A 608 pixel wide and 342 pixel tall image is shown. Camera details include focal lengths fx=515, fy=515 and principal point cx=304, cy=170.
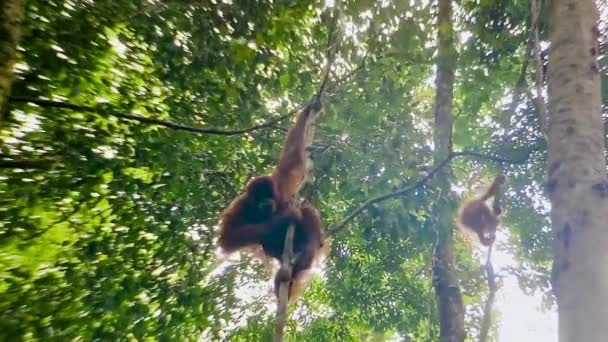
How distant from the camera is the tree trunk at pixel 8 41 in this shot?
1.51 metres

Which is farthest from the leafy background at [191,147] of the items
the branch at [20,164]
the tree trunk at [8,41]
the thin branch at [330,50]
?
the tree trunk at [8,41]

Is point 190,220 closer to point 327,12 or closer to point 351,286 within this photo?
point 327,12

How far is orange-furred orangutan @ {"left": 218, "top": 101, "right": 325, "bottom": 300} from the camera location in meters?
3.69

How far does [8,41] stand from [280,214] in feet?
9.03

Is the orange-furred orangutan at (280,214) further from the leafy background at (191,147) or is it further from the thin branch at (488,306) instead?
the thin branch at (488,306)

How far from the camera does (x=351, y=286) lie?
5.62 m

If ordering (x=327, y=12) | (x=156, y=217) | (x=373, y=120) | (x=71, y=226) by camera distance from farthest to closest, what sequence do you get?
1. (x=373, y=120)
2. (x=156, y=217)
3. (x=327, y=12)
4. (x=71, y=226)

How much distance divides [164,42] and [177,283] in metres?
1.52

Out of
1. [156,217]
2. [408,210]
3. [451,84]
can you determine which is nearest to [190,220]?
[156,217]

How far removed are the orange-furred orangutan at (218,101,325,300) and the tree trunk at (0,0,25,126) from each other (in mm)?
2178

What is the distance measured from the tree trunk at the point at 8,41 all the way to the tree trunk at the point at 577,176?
1829 millimetres

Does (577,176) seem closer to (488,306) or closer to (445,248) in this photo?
(488,306)

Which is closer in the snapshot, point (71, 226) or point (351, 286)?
point (71, 226)

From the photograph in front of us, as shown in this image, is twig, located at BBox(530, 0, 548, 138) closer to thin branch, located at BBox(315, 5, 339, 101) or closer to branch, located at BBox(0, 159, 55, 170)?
thin branch, located at BBox(315, 5, 339, 101)
